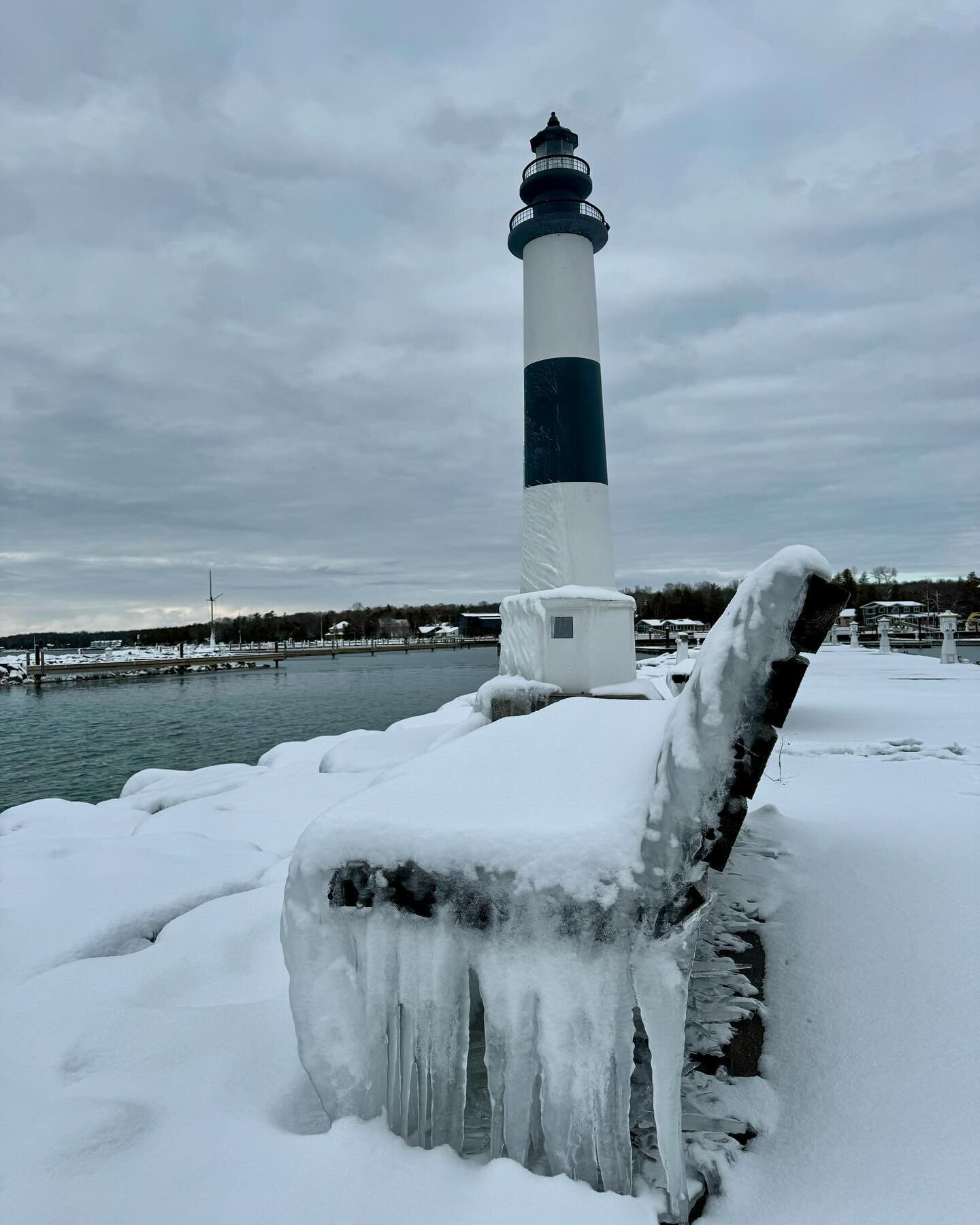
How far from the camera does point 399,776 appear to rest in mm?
3412

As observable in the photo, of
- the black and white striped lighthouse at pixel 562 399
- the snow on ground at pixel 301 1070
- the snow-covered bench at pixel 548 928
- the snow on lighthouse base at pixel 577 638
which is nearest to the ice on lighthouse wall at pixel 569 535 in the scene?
the black and white striped lighthouse at pixel 562 399

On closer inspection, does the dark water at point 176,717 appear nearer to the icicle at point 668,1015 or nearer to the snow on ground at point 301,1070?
the snow on ground at point 301,1070

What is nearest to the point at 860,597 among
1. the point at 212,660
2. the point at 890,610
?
the point at 890,610

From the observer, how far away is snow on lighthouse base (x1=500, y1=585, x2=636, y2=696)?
14.1 meters

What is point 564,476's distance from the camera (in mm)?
15227

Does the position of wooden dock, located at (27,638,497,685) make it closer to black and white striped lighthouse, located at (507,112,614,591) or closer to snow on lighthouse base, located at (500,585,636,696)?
black and white striped lighthouse, located at (507,112,614,591)

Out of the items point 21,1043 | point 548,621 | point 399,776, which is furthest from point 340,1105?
point 548,621

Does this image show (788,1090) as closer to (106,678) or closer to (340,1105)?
(340,1105)

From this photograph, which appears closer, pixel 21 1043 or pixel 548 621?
pixel 21 1043

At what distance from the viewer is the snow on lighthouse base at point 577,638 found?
14125 millimetres

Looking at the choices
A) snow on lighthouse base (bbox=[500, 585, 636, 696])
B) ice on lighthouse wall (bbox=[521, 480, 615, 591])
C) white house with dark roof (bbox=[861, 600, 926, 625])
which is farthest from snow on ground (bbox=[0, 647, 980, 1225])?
white house with dark roof (bbox=[861, 600, 926, 625])

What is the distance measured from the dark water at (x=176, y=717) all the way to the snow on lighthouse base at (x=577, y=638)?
36.5 feet

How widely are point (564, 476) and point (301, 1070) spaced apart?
13.2 meters

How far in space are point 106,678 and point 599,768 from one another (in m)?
73.2
